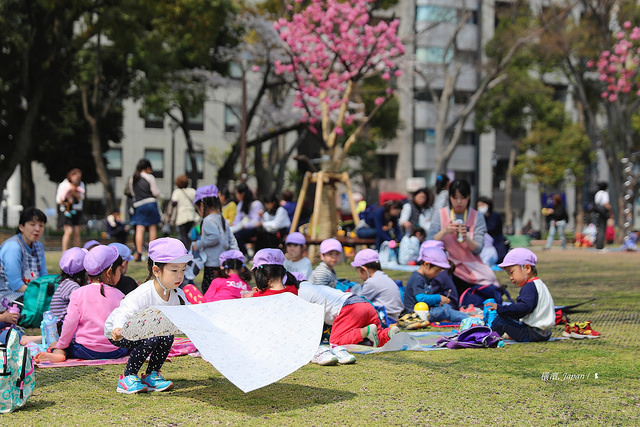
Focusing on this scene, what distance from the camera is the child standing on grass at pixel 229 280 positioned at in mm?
6613

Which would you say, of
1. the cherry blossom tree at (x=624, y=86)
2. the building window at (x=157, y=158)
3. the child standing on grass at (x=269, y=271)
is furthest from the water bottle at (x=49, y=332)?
the building window at (x=157, y=158)

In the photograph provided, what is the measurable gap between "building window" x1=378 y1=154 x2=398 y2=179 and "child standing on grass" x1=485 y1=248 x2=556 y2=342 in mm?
45223

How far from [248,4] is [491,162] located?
101 feet

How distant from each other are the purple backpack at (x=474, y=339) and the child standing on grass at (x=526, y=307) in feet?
0.57

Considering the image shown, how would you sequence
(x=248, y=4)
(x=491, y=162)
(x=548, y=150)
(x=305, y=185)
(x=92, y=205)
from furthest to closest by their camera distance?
(x=491, y=162) → (x=92, y=205) → (x=548, y=150) → (x=248, y=4) → (x=305, y=185)

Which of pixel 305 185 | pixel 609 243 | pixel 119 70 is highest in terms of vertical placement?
pixel 119 70

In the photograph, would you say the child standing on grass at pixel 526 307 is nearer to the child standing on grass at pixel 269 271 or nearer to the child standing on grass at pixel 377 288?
the child standing on grass at pixel 377 288

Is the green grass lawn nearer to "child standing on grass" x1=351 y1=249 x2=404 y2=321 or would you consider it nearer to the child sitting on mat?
the child sitting on mat

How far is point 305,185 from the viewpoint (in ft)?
53.0

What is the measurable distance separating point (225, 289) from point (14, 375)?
8.89 ft

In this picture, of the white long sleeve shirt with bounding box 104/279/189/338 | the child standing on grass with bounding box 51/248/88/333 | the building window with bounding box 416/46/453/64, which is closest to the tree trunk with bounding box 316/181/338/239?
the child standing on grass with bounding box 51/248/88/333

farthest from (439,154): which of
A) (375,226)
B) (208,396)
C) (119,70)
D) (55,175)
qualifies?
(208,396)

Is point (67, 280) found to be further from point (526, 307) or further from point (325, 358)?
point (526, 307)

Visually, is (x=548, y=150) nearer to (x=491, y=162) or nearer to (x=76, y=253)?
(x=491, y=162)
